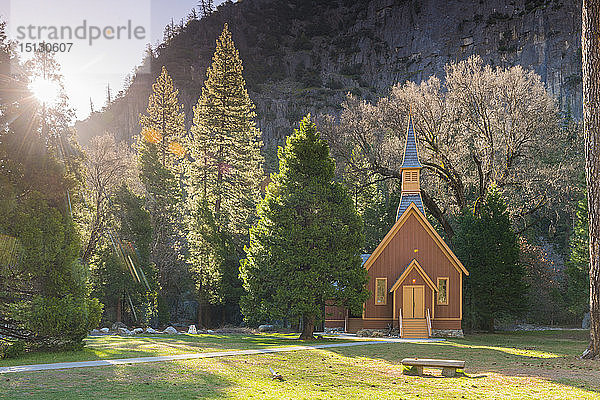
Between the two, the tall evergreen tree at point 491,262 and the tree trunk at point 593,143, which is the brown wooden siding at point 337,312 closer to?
the tall evergreen tree at point 491,262

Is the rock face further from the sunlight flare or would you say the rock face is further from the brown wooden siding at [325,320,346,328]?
the sunlight flare

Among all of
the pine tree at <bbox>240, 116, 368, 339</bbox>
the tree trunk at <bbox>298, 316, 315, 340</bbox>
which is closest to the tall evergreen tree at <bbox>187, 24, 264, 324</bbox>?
the pine tree at <bbox>240, 116, 368, 339</bbox>

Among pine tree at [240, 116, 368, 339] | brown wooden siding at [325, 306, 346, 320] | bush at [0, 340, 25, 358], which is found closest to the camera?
bush at [0, 340, 25, 358]

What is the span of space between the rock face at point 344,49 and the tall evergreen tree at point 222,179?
100 ft

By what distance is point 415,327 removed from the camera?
1062 inches

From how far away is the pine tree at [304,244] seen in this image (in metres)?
20.8

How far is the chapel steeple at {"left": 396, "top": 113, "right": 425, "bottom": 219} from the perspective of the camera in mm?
28797

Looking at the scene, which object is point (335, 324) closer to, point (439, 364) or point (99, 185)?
point (99, 185)

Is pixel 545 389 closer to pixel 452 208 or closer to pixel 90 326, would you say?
pixel 90 326

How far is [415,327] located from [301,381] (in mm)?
17788

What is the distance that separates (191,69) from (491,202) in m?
78.6

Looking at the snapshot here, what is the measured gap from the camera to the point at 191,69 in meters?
98.0

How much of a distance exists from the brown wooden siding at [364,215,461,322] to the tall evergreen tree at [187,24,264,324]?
30.7 ft

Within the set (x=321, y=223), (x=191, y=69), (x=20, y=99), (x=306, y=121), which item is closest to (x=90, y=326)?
(x=20, y=99)
